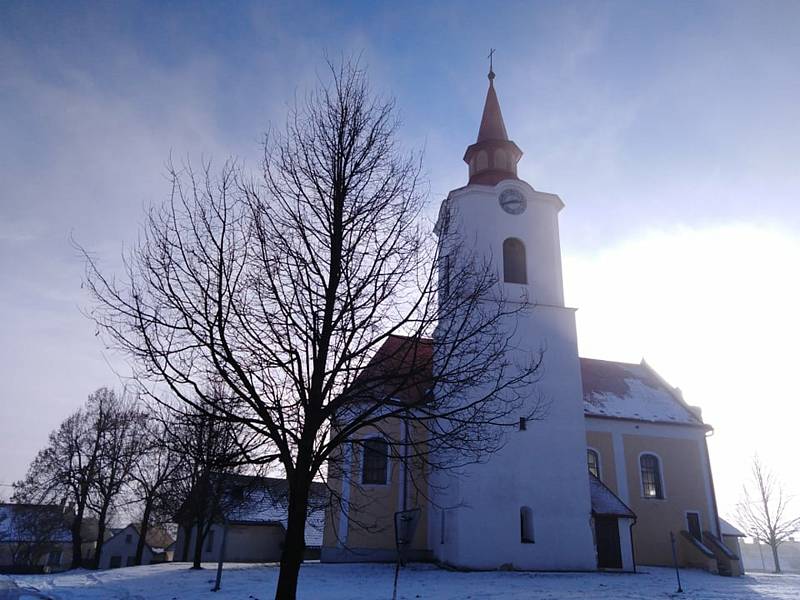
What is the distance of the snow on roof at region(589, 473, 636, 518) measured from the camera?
2047 cm

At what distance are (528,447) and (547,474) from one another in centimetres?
114

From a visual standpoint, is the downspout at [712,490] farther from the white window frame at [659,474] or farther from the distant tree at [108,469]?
the distant tree at [108,469]

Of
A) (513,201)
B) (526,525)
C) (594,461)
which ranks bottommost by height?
(526,525)

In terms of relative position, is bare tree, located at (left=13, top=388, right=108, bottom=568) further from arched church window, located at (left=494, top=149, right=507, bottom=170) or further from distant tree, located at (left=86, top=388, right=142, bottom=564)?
arched church window, located at (left=494, top=149, right=507, bottom=170)

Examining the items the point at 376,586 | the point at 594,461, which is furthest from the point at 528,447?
the point at 376,586

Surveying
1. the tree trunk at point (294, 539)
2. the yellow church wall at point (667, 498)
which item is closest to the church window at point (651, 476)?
the yellow church wall at point (667, 498)

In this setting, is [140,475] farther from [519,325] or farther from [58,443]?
[519,325]

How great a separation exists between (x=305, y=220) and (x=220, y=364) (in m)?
2.65

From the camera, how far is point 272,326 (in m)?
8.12

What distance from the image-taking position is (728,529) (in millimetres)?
26297

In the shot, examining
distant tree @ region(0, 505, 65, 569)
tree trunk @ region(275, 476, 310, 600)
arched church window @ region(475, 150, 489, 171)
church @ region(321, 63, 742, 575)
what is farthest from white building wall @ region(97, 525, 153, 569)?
tree trunk @ region(275, 476, 310, 600)

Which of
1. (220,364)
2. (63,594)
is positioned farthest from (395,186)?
(63,594)

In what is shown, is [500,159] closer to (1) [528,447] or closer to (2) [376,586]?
(1) [528,447]

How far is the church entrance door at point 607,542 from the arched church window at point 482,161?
49.3 feet
